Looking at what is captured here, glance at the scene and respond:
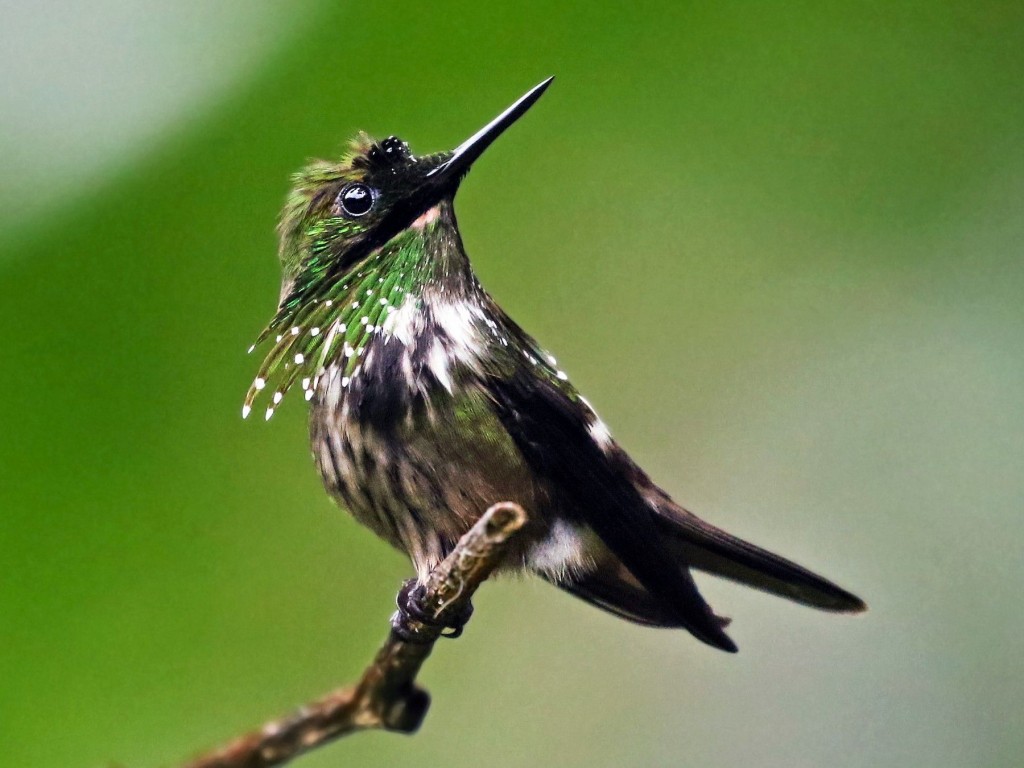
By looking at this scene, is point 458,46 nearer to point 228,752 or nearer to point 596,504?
point 596,504

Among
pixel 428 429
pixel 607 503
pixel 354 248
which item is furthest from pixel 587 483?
pixel 354 248

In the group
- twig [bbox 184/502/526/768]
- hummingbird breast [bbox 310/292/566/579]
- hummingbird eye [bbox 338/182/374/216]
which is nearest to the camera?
twig [bbox 184/502/526/768]

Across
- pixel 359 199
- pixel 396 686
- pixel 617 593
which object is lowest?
pixel 396 686

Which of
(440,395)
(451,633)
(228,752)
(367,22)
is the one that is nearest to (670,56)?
(367,22)

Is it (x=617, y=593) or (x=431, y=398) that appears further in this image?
(x=617, y=593)

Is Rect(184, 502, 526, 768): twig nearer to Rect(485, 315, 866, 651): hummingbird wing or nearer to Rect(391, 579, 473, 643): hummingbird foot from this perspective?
Rect(391, 579, 473, 643): hummingbird foot

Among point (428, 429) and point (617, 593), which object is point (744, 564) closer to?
point (617, 593)

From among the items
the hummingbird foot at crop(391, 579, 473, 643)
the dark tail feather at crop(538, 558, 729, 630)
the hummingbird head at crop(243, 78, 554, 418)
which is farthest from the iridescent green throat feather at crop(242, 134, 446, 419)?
the dark tail feather at crop(538, 558, 729, 630)
